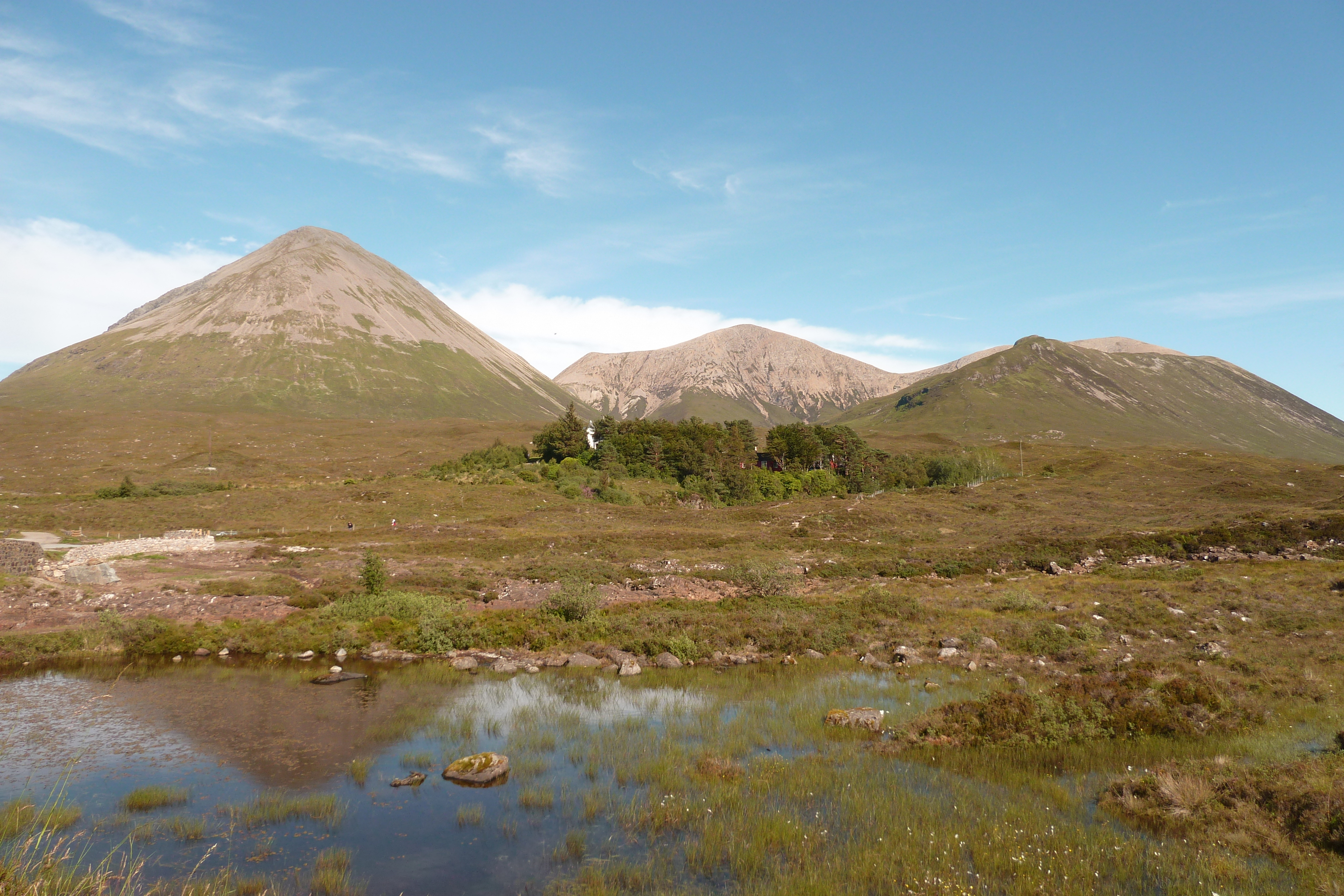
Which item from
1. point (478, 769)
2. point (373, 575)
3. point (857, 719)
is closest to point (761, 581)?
point (857, 719)

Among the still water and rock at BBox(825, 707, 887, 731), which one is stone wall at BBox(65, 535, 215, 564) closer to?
the still water

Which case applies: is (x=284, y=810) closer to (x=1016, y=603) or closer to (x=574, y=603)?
(x=574, y=603)

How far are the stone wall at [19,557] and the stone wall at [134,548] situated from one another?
2.77 ft

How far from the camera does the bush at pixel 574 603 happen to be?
27.2 m

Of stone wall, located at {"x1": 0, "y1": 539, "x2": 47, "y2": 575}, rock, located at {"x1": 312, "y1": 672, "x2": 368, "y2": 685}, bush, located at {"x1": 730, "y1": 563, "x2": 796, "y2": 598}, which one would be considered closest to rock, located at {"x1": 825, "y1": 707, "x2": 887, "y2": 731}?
rock, located at {"x1": 312, "y1": 672, "x2": 368, "y2": 685}

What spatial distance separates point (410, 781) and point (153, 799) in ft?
15.2

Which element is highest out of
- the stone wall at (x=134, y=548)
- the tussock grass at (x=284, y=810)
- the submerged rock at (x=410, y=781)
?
the tussock grass at (x=284, y=810)

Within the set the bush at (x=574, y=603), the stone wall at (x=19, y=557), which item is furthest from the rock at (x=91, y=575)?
the bush at (x=574, y=603)

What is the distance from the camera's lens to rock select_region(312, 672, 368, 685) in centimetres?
2017

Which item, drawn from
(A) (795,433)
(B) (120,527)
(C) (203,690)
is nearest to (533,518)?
(B) (120,527)

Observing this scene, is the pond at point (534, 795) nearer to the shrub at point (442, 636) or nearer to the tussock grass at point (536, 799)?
the tussock grass at point (536, 799)

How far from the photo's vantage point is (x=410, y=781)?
13.4m

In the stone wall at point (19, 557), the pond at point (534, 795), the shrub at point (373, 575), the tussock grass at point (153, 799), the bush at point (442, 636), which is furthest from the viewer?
the stone wall at point (19, 557)

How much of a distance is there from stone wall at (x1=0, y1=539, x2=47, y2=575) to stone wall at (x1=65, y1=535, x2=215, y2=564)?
0.84 metres
